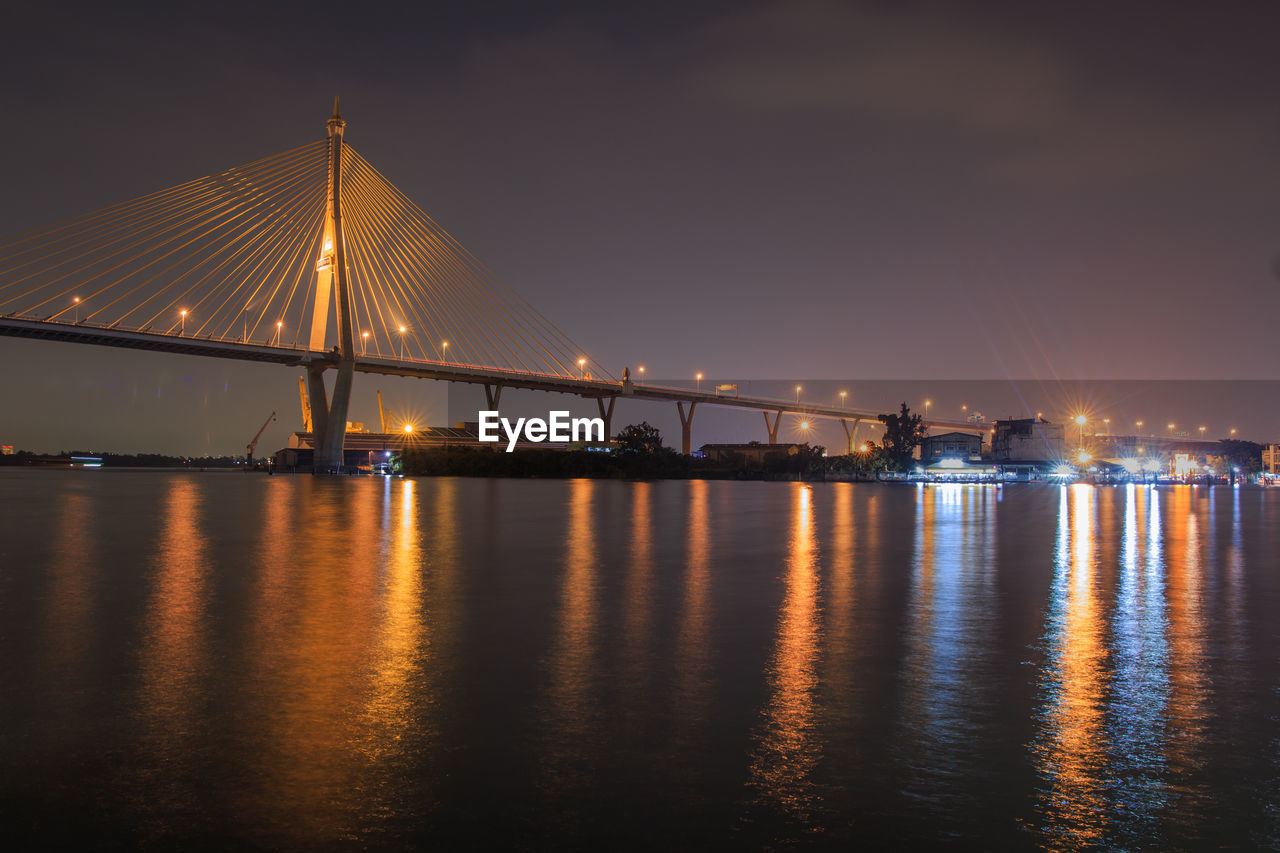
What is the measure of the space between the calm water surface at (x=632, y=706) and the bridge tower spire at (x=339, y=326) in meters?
50.7

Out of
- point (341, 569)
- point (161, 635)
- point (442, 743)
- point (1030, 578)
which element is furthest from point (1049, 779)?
point (341, 569)

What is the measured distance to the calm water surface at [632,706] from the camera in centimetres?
462

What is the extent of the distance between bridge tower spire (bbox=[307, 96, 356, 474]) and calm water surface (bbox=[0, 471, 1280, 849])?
166 ft

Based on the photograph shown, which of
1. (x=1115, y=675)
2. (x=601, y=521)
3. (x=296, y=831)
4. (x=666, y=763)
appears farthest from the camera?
(x=601, y=521)

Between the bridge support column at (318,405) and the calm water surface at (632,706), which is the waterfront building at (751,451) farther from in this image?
the calm water surface at (632,706)

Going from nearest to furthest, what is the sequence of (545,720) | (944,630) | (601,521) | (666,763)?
(666,763) < (545,720) < (944,630) < (601,521)

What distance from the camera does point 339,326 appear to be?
2589 inches

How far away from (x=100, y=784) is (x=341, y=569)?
9885 mm

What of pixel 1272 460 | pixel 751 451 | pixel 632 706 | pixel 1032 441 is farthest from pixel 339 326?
pixel 1272 460

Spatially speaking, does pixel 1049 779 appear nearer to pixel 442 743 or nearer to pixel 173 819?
pixel 442 743

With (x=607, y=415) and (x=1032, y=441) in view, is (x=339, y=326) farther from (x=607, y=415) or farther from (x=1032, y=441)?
(x=1032, y=441)

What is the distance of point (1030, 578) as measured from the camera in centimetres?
1456

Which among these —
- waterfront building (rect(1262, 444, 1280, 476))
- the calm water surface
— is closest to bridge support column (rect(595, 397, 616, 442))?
the calm water surface

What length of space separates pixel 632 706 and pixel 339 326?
208 feet
